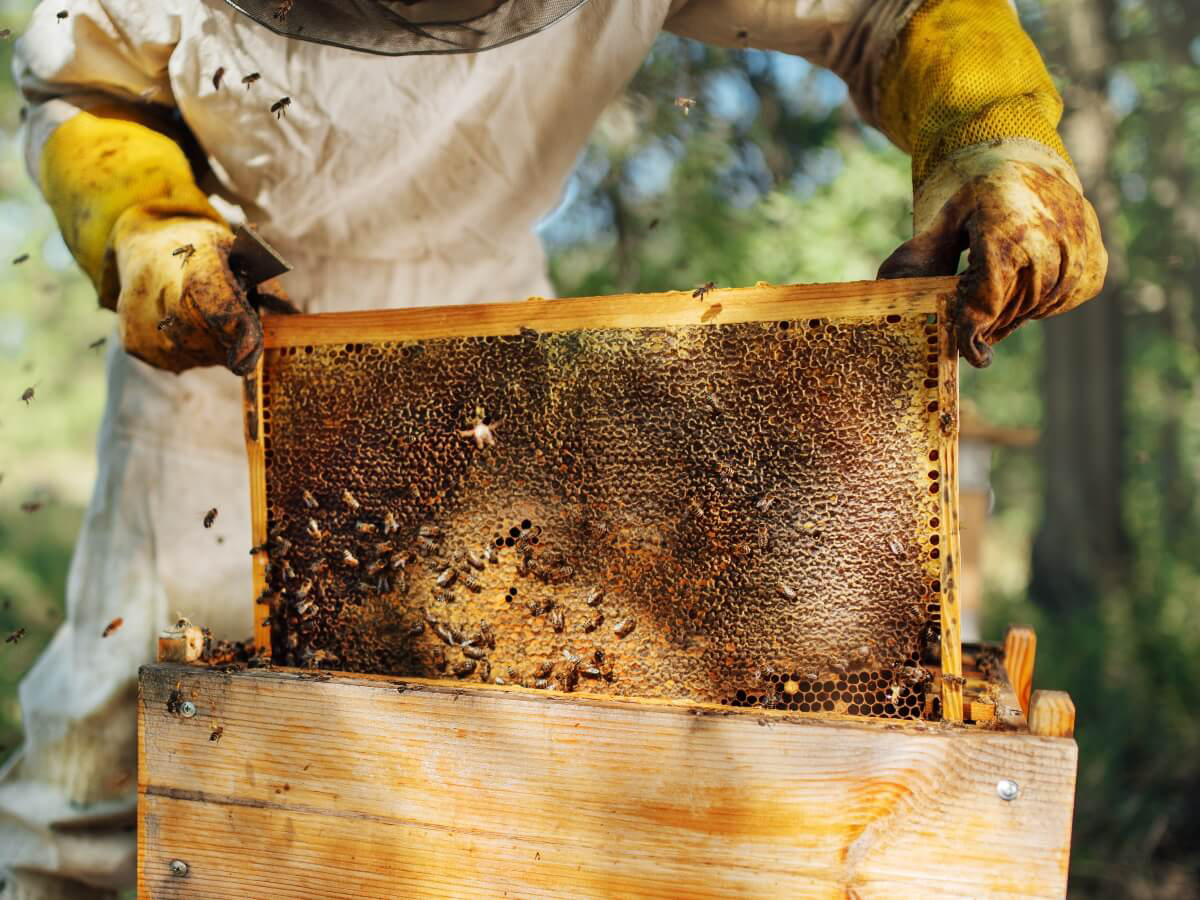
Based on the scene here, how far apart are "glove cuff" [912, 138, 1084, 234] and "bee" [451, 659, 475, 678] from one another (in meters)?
1.05

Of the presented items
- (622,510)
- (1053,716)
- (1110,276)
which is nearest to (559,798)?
(622,510)

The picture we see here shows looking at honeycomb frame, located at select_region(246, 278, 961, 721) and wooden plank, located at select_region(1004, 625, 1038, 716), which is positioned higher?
honeycomb frame, located at select_region(246, 278, 961, 721)

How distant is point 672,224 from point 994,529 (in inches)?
604

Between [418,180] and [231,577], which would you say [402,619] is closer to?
[231,577]

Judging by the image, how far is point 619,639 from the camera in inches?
58.6

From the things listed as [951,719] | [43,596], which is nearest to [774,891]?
[951,719]

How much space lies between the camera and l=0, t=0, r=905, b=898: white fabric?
6.58 ft

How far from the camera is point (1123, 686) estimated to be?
5.40 meters

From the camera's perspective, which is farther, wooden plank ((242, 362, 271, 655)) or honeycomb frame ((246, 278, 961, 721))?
wooden plank ((242, 362, 271, 655))

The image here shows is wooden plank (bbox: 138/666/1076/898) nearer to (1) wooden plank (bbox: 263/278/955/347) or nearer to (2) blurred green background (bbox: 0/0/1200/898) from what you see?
(1) wooden plank (bbox: 263/278/955/347)

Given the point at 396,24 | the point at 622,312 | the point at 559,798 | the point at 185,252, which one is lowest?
the point at 559,798

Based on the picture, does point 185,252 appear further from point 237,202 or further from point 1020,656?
point 1020,656

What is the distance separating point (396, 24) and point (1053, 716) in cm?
152

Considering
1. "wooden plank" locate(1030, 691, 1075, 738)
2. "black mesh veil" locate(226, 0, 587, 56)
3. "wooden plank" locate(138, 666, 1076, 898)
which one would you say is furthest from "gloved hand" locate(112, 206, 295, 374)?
"wooden plank" locate(1030, 691, 1075, 738)
